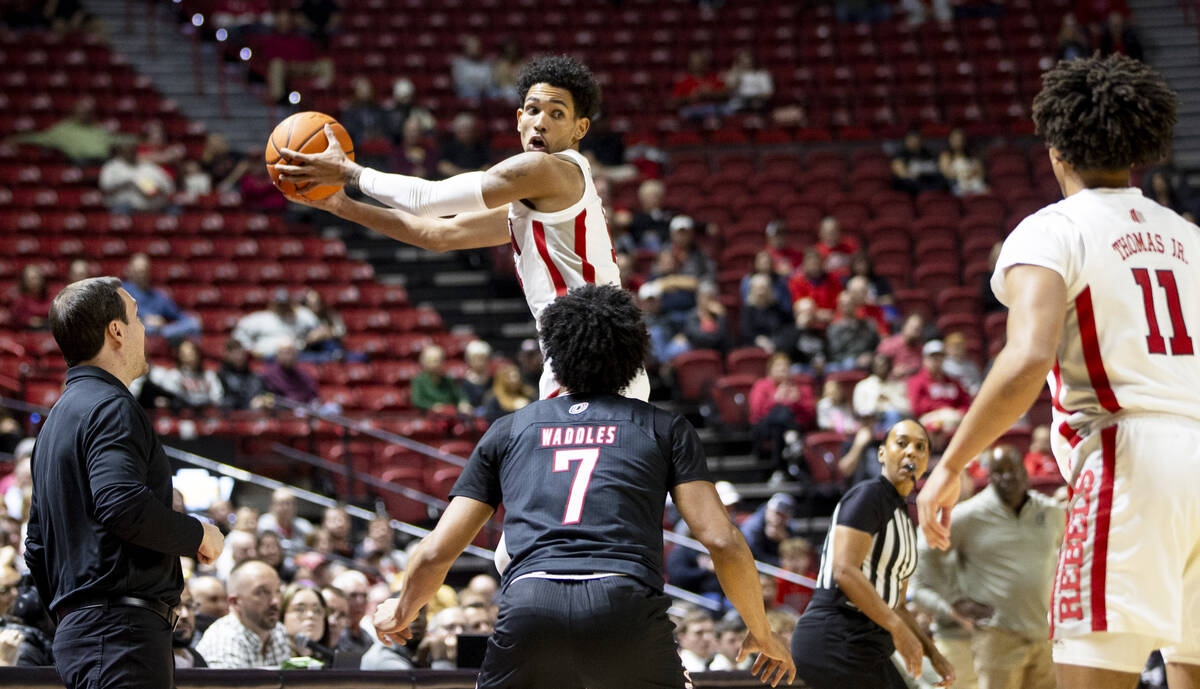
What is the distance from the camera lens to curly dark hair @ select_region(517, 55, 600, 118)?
15.0 feet

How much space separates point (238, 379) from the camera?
11188 millimetres

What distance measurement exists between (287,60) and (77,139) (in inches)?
115

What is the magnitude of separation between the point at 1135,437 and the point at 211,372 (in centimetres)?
916

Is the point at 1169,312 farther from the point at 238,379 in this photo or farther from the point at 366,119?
the point at 366,119

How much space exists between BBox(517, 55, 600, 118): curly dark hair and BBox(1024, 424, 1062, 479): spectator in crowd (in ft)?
23.2

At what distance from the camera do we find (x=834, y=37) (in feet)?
60.1

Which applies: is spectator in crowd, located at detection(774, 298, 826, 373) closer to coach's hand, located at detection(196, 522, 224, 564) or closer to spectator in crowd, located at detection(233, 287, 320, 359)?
spectator in crowd, located at detection(233, 287, 320, 359)

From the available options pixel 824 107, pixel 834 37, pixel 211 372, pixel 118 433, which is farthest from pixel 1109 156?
pixel 834 37

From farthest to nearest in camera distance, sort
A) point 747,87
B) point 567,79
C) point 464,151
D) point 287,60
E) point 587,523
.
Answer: point 747,87 → point 287,60 → point 464,151 → point 567,79 → point 587,523

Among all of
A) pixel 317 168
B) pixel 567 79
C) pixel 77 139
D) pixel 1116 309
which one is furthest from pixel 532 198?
pixel 77 139

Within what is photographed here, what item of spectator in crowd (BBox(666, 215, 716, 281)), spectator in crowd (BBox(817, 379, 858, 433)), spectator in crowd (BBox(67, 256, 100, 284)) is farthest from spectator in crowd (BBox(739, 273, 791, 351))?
spectator in crowd (BBox(67, 256, 100, 284))

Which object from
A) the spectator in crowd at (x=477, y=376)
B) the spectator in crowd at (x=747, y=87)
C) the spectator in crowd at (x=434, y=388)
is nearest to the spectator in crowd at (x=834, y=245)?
the spectator in crowd at (x=747, y=87)

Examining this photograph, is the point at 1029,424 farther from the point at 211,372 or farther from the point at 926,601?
the point at 211,372

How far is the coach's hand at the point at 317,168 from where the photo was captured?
434 cm
